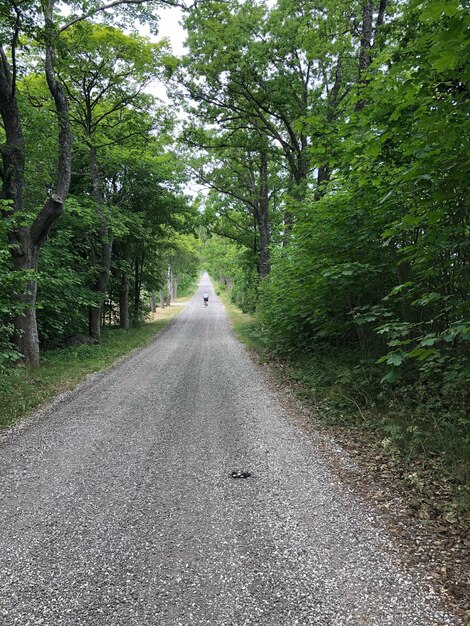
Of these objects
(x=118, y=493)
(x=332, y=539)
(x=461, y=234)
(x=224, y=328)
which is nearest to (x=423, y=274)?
(x=461, y=234)

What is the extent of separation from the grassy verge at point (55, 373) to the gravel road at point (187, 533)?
840 mm

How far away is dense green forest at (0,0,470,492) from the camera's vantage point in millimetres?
3683

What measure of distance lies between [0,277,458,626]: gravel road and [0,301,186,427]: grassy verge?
2.76ft

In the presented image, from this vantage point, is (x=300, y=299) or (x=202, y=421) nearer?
(x=202, y=421)

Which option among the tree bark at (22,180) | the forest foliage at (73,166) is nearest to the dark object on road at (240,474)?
the forest foliage at (73,166)

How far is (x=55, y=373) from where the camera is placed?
8508mm

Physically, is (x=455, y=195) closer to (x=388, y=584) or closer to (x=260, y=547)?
(x=388, y=584)

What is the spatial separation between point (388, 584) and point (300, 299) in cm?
592

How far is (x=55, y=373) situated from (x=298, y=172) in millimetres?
10695

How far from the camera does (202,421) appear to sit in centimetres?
560

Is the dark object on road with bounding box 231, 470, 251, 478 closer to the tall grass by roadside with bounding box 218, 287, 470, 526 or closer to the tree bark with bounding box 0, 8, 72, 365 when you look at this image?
the tall grass by roadside with bounding box 218, 287, 470, 526

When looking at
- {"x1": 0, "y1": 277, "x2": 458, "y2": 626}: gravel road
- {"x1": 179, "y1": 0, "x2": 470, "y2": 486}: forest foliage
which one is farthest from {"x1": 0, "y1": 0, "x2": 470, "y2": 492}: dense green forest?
{"x1": 0, "y1": 277, "x2": 458, "y2": 626}: gravel road

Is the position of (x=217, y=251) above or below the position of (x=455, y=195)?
above

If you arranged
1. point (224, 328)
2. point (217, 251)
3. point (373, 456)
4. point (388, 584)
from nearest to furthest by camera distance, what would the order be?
point (388, 584), point (373, 456), point (224, 328), point (217, 251)
